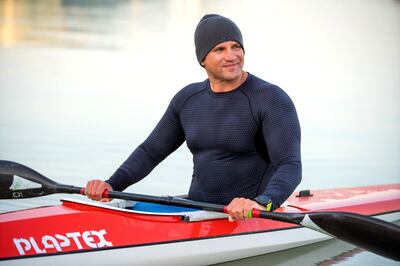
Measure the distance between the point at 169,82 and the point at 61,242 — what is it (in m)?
7.38

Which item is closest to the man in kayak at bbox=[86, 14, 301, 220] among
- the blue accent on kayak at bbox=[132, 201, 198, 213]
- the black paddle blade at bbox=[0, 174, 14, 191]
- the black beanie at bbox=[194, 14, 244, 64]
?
the black beanie at bbox=[194, 14, 244, 64]

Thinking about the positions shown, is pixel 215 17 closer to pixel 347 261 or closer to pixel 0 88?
pixel 347 261

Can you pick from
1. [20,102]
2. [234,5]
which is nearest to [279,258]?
[20,102]

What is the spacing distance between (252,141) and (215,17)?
2.65ft

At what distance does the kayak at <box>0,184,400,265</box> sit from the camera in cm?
454

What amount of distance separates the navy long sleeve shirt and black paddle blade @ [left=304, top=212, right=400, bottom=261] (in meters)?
0.29

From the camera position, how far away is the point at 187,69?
12828 mm

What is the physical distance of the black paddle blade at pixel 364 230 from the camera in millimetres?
4242

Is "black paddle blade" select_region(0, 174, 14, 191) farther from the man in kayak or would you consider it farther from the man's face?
the man's face

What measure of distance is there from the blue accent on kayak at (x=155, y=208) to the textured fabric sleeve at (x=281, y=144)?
631 millimetres

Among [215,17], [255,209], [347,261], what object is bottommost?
[347,261]

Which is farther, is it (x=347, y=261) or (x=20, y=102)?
(x=20, y=102)

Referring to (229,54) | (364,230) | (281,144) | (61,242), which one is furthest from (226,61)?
(61,242)

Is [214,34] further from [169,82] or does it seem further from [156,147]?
[169,82]
